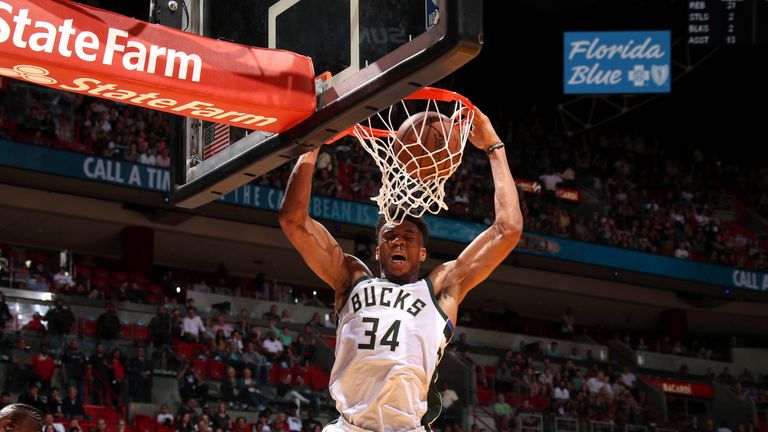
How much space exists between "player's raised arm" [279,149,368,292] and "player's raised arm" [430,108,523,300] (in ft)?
1.37

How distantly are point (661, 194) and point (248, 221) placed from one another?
1169 centimetres

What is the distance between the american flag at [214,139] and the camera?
5107mm

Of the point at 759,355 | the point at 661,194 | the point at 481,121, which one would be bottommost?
the point at 759,355

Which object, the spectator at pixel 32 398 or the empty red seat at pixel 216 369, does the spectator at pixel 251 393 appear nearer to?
the empty red seat at pixel 216 369

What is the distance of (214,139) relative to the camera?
5.19 meters

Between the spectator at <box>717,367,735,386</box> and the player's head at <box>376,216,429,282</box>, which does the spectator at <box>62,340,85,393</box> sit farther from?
the spectator at <box>717,367,735,386</box>

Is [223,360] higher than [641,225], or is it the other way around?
[641,225]

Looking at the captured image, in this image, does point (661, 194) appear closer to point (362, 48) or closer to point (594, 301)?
point (594, 301)

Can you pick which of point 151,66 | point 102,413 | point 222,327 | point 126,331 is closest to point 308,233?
point 151,66

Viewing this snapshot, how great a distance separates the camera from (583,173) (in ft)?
87.6

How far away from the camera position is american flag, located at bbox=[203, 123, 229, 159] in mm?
5107

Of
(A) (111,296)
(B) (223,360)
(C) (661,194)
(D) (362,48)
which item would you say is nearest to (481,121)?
(D) (362,48)

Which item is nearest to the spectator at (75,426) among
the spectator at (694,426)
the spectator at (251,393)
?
the spectator at (251,393)

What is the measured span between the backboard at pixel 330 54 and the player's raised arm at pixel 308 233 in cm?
18
